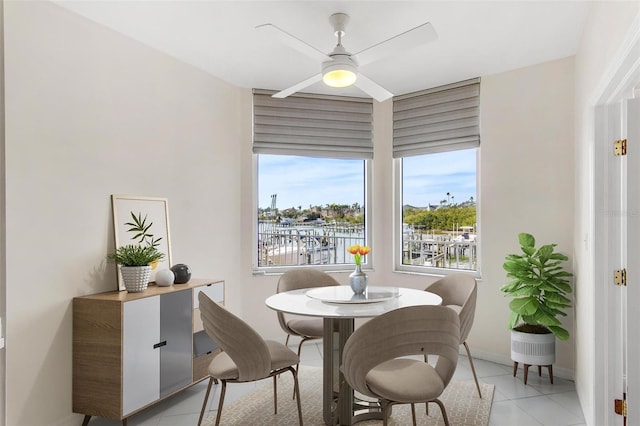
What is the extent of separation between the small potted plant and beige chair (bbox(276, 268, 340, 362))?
985mm

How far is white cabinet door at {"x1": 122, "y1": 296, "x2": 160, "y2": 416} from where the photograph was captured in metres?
2.61

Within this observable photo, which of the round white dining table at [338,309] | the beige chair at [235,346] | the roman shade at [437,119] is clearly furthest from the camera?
the roman shade at [437,119]

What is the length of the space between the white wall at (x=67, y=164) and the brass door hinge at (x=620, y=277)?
2.99m

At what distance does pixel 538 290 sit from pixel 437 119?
1.86m

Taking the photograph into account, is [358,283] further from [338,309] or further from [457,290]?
[457,290]

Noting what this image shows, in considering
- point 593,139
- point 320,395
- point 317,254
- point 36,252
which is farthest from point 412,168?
point 36,252

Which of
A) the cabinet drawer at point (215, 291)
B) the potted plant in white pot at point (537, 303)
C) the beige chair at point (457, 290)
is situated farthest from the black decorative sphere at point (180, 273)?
the potted plant in white pot at point (537, 303)

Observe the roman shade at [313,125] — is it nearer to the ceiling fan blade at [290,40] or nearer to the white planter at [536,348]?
the ceiling fan blade at [290,40]

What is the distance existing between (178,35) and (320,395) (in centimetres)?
275

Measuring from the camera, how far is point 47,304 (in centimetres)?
257

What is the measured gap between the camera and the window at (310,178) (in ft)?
14.6

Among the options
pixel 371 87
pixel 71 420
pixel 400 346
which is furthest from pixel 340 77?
pixel 71 420

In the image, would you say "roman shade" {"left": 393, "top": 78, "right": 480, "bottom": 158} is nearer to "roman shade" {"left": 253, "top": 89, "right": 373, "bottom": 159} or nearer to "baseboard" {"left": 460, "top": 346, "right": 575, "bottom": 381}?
"roman shade" {"left": 253, "top": 89, "right": 373, "bottom": 159}

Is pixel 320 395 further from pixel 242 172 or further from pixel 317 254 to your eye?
pixel 242 172
